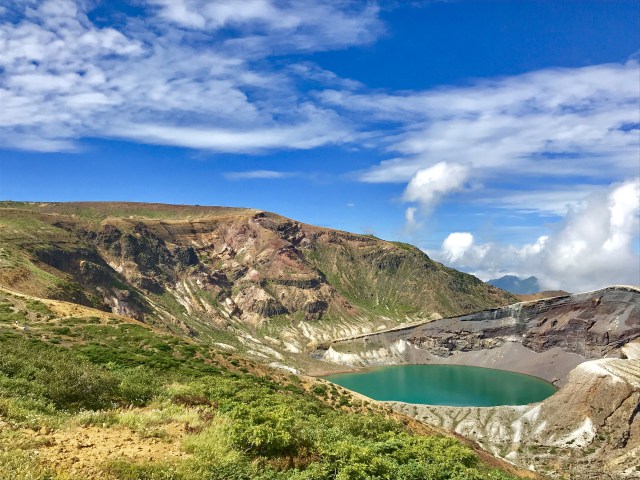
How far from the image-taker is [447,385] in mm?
142750

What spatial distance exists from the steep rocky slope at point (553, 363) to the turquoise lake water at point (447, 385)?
874 centimetres

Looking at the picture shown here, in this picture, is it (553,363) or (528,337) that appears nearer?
(553,363)

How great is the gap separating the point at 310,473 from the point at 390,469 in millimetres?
3067

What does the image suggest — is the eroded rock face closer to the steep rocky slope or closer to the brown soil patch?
the steep rocky slope

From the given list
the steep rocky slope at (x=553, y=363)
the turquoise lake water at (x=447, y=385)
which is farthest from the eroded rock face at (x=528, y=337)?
the turquoise lake water at (x=447, y=385)

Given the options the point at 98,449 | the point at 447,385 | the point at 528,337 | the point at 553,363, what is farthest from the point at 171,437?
the point at 528,337

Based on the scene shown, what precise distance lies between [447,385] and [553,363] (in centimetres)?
4479

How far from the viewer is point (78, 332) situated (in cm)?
4288

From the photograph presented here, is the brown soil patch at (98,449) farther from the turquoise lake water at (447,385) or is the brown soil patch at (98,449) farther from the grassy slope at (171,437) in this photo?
the turquoise lake water at (447,385)

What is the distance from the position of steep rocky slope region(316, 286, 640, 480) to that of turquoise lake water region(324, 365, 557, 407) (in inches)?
344

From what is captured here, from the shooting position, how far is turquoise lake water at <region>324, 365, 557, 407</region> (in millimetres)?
122750

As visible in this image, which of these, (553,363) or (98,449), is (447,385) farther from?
(98,449)

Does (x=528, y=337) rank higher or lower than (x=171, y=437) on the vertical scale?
lower

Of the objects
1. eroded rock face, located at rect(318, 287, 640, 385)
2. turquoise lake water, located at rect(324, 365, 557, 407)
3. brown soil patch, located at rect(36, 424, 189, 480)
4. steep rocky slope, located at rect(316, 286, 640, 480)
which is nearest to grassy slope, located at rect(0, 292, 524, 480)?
brown soil patch, located at rect(36, 424, 189, 480)
